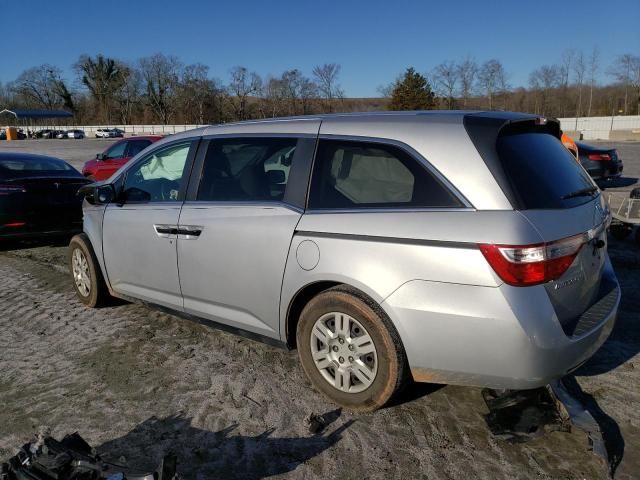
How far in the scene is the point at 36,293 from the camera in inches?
231

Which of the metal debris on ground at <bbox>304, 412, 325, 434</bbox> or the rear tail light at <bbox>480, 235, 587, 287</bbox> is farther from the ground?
the rear tail light at <bbox>480, 235, 587, 287</bbox>

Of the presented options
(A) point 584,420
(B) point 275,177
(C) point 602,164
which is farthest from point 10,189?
(C) point 602,164

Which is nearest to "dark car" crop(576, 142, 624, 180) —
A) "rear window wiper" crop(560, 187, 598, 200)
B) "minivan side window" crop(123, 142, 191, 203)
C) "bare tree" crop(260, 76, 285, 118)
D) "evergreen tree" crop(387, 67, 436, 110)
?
"rear window wiper" crop(560, 187, 598, 200)

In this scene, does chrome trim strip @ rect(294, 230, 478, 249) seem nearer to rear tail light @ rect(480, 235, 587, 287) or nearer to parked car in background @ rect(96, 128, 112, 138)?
rear tail light @ rect(480, 235, 587, 287)

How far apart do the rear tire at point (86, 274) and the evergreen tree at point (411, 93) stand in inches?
1712

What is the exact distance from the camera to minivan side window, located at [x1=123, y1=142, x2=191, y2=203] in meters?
4.33

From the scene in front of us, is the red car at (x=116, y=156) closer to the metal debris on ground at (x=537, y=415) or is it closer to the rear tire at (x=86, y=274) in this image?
the rear tire at (x=86, y=274)

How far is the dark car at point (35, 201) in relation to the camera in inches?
290

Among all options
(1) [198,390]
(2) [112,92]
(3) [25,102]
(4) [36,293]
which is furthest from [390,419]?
(3) [25,102]

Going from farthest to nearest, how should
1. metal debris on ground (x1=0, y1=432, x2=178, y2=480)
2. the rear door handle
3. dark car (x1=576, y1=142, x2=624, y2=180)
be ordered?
dark car (x1=576, y1=142, x2=624, y2=180) → the rear door handle → metal debris on ground (x1=0, y1=432, x2=178, y2=480)

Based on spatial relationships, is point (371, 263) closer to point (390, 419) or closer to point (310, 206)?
point (310, 206)

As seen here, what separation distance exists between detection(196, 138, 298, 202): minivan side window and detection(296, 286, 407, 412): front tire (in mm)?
836

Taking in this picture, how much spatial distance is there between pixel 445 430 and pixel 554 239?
1256 millimetres

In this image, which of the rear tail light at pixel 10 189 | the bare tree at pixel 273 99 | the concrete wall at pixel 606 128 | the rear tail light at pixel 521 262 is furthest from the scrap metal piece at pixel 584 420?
the bare tree at pixel 273 99
